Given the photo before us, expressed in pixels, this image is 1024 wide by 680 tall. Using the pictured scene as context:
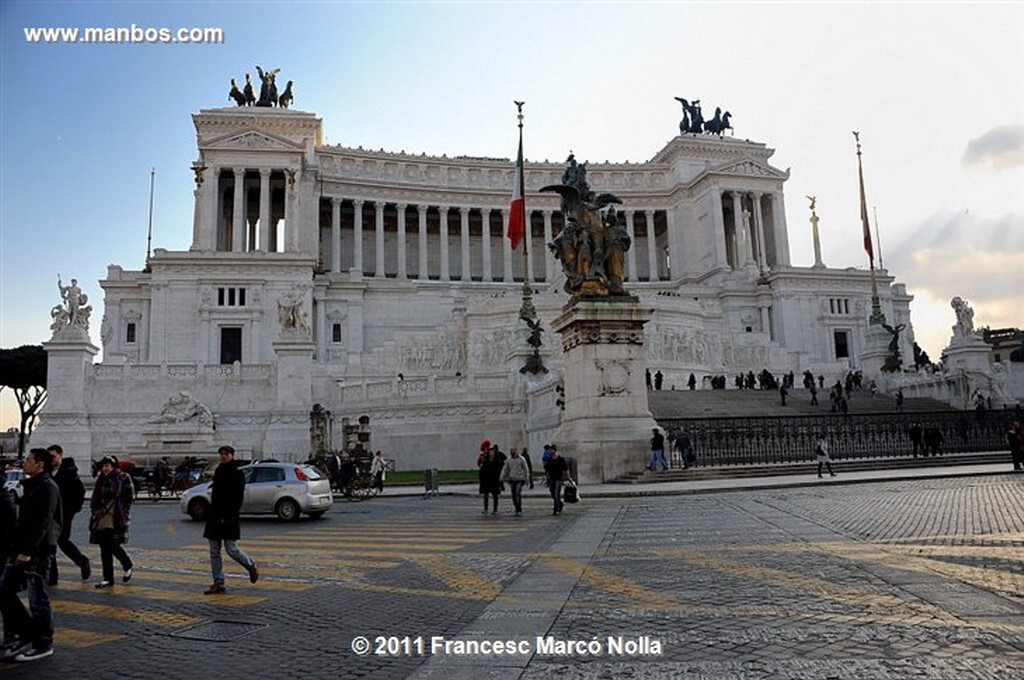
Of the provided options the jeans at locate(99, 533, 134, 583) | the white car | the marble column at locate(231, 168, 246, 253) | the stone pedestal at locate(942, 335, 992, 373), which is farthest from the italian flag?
the marble column at locate(231, 168, 246, 253)

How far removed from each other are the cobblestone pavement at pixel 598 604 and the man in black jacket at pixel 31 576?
287mm

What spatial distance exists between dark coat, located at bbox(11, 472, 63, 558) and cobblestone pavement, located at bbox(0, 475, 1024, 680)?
932mm

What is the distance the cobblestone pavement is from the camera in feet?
19.3

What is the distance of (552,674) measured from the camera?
560 centimetres

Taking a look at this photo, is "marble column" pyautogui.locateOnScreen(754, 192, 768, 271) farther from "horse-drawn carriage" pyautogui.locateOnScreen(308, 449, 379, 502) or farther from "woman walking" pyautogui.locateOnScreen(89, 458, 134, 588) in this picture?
"woman walking" pyautogui.locateOnScreen(89, 458, 134, 588)

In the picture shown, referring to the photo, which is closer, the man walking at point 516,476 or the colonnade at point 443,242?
the man walking at point 516,476

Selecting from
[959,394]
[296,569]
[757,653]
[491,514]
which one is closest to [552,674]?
[757,653]

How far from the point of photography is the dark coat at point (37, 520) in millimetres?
7188

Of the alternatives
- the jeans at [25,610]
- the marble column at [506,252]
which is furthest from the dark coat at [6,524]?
the marble column at [506,252]

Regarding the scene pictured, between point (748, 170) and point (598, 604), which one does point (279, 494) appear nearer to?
point (598, 604)

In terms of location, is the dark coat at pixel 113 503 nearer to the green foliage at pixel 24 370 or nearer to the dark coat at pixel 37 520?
the dark coat at pixel 37 520

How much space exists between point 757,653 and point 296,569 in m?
7.08

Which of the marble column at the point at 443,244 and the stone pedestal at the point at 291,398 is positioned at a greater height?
the marble column at the point at 443,244

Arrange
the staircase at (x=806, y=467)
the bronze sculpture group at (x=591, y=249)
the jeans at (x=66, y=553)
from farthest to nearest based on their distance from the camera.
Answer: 1. the bronze sculpture group at (x=591, y=249)
2. the staircase at (x=806, y=467)
3. the jeans at (x=66, y=553)
